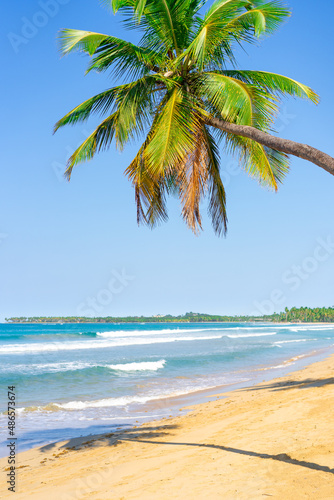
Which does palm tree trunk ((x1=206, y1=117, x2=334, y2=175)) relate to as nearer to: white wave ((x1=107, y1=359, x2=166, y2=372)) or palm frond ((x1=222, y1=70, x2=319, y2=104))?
palm frond ((x1=222, y1=70, x2=319, y2=104))

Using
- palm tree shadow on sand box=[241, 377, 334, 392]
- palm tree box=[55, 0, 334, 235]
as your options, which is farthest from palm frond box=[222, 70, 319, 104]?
palm tree shadow on sand box=[241, 377, 334, 392]

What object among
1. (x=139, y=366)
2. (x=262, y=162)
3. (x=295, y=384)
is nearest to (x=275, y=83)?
(x=262, y=162)

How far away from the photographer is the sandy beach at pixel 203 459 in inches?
164

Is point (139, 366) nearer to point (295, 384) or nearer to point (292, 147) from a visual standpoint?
point (295, 384)

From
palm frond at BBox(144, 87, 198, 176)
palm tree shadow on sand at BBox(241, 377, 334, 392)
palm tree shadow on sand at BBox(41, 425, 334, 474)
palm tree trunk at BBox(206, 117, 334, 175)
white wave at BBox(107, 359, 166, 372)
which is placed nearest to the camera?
palm tree trunk at BBox(206, 117, 334, 175)

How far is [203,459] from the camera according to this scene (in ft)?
17.1

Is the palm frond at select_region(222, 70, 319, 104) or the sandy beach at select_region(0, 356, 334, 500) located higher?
the palm frond at select_region(222, 70, 319, 104)

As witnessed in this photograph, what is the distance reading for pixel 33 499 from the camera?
4.66 metres

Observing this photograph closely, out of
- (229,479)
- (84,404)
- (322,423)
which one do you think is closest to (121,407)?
(84,404)

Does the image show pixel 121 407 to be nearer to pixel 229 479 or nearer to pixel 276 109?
pixel 229 479

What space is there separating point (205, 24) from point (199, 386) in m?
10.9

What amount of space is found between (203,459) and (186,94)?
5.02 meters

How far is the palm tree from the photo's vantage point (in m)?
5.82

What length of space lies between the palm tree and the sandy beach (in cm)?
352
